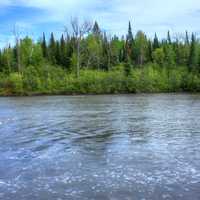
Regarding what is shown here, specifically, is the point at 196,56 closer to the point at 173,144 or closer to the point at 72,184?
the point at 173,144

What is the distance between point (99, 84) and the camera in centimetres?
7069

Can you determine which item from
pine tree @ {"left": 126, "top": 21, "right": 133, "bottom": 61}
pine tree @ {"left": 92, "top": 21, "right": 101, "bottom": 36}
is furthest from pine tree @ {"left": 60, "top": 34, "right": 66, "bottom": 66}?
pine tree @ {"left": 126, "top": 21, "right": 133, "bottom": 61}

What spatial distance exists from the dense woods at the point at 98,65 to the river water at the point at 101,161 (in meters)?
48.7

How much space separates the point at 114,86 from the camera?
231 feet

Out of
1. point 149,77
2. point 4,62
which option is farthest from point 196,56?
point 4,62

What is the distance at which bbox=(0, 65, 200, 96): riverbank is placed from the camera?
6988 centimetres

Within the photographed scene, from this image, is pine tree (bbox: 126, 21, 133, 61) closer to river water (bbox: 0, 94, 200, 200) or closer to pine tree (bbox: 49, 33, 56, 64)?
pine tree (bbox: 49, 33, 56, 64)

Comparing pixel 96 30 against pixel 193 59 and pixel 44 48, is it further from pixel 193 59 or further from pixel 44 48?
pixel 193 59

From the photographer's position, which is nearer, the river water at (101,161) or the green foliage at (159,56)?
the river water at (101,161)

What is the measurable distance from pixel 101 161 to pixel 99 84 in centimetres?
5760

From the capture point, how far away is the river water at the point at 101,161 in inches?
394

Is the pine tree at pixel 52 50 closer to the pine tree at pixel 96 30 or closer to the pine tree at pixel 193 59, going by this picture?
the pine tree at pixel 96 30

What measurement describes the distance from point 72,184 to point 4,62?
88.0m

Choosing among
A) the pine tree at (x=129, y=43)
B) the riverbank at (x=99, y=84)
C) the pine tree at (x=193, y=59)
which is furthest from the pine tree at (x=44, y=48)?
the pine tree at (x=193, y=59)
